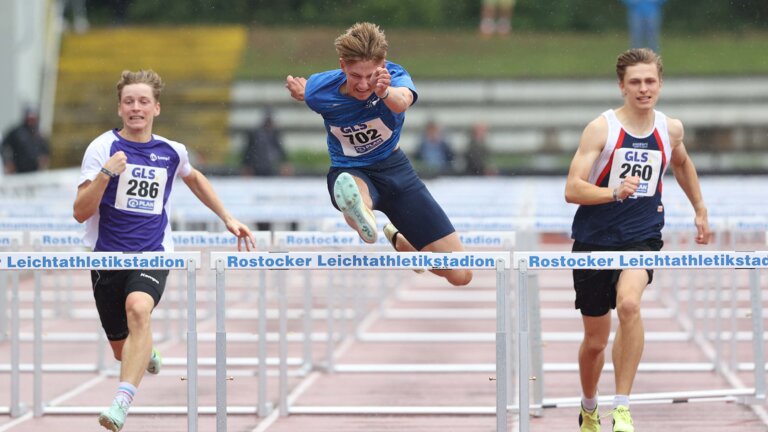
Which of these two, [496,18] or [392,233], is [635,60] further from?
[496,18]

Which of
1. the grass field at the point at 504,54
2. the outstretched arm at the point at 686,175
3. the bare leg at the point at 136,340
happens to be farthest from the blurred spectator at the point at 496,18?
the bare leg at the point at 136,340

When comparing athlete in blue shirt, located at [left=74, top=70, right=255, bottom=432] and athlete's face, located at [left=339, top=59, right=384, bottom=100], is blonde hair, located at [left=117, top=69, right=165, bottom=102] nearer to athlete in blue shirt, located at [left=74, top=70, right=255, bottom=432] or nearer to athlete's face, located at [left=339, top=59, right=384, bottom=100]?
athlete in blue shirt, located at [left=74, top=70, right=255, bottom=432]

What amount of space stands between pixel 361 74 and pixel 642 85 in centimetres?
149

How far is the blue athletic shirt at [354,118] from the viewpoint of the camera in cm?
690

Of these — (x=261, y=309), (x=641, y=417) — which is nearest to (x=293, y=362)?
(x=261, y=309)

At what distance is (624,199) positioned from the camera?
6.98 m

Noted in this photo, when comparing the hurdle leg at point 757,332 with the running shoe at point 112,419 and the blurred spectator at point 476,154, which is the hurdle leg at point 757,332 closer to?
the running shoe at point 112,419

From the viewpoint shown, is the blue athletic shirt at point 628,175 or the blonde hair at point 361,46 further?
the blue athletic shirt at point 628,175

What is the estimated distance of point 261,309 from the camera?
8523mm

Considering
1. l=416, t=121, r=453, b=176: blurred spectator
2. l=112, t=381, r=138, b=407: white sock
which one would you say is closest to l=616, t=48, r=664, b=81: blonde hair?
l=112, t=381, r=138, b=407: white sock

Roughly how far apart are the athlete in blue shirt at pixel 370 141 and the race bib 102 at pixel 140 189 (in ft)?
3.06

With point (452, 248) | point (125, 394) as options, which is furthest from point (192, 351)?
point (452, 248)

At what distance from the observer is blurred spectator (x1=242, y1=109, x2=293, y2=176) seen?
1052 inches

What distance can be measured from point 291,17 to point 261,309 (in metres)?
42.1
